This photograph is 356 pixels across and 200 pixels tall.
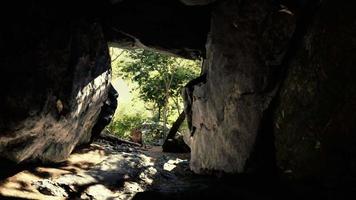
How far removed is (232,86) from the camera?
8.73 meters

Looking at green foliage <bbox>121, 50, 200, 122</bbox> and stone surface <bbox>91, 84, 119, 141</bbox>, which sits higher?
green foliage <bbox>121, 50, 200, 122</bbox>

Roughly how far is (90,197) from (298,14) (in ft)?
20.4

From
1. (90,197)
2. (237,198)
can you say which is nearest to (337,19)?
(237,198)

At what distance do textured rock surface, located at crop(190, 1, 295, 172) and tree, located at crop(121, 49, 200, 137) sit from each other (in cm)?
1118

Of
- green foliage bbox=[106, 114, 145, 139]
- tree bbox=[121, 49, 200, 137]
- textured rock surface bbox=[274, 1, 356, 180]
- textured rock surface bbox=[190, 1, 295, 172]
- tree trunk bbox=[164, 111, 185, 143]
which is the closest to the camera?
textured rock surface bbox=[274, 1, 356, 180]

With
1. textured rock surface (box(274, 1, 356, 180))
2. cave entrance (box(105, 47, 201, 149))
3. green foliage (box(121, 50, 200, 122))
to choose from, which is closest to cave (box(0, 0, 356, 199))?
textured rock surface (box(274, 1, 356, 180))

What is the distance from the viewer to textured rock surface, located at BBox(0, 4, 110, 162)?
7.58 metres

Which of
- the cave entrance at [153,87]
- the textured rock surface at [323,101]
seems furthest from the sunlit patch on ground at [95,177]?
the cave entrance at [153,87]

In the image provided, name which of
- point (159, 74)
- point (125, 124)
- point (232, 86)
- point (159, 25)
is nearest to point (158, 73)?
point (159, 74)

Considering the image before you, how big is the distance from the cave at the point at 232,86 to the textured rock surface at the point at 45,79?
0.03 meters

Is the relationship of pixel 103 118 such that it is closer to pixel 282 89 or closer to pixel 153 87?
pixel 153 87

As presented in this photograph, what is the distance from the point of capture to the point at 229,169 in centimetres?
916

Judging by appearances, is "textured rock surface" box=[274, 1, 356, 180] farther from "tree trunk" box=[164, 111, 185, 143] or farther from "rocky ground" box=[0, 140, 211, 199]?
"tree trunk" box=[164, 111, 185, 143]

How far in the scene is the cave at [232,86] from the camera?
595cm
